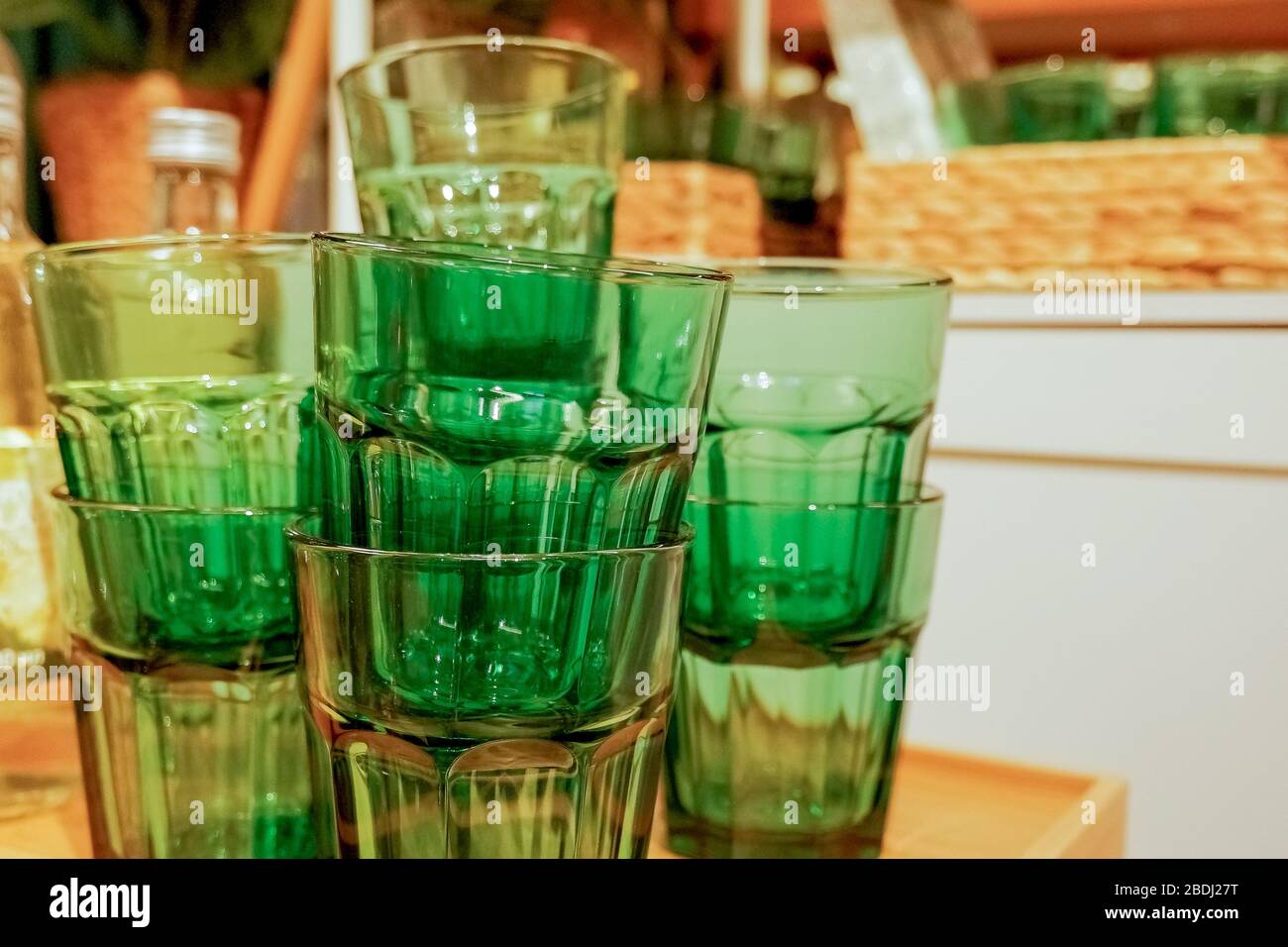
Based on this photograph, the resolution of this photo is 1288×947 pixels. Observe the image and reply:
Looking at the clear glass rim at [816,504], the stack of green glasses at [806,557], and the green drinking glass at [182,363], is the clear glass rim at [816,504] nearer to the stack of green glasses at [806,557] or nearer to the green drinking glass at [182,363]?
the stack of green glasses at [806,557]

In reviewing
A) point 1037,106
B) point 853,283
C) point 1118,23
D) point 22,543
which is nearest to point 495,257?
point 853,283

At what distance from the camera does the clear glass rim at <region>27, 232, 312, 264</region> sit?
34cm

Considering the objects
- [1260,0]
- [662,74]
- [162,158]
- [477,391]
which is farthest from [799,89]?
[477,391]

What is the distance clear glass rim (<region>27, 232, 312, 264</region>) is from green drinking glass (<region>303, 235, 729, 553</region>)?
0.06 m

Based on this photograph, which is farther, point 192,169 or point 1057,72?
point 1057,72

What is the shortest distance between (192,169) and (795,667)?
0.92ft

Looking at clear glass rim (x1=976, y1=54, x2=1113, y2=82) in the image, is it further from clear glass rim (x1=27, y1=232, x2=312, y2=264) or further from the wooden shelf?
clear glass rim (x1=27, y1=232, x2=312, y2=264)

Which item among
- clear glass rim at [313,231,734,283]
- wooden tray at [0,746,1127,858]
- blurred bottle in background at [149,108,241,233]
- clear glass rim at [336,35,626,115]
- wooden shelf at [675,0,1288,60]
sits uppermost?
wooden shelf at [675,0,1288,60]

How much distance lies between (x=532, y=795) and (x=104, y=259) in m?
0.18

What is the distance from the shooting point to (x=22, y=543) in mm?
430

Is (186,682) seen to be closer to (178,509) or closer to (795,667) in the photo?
(178,509)

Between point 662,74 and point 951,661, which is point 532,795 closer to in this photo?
point 951,661

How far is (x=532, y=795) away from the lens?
1.01 ft

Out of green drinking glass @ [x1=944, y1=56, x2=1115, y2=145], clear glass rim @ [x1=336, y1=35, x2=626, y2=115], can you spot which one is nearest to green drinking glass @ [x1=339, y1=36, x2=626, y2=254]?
clear glass rim @ [x1=336, y1=35, x2=626, y2=115]
